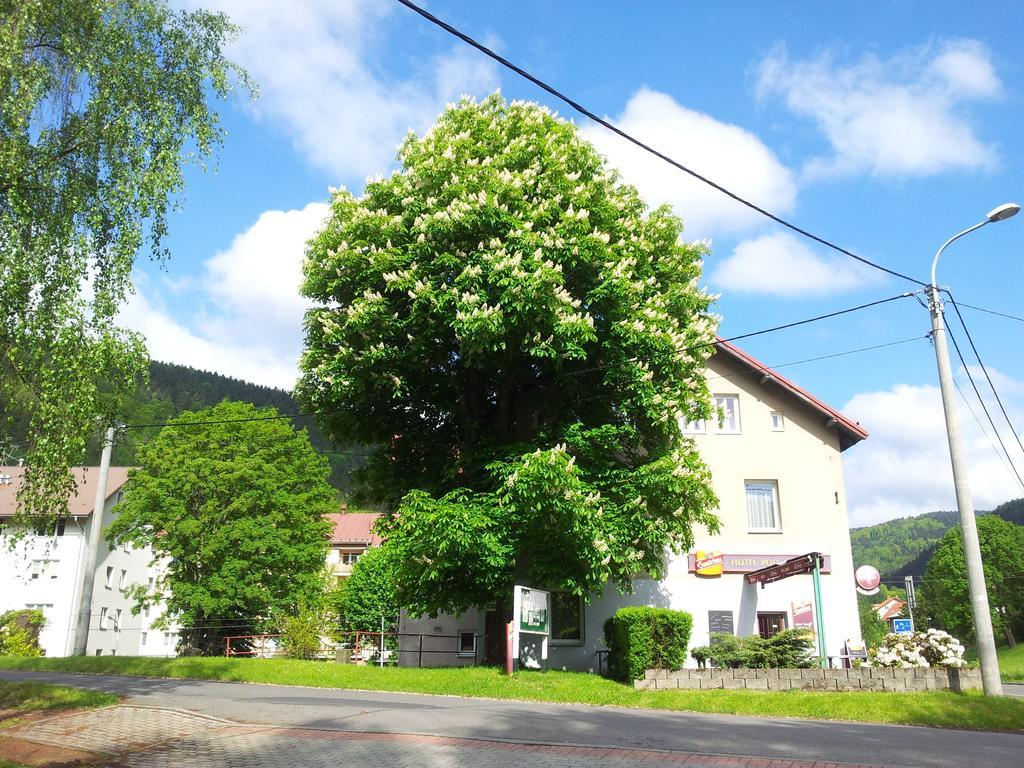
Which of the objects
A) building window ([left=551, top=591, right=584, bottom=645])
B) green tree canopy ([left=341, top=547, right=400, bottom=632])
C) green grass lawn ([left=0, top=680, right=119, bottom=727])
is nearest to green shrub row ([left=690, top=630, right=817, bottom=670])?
building window ([left=551, top=591, right=584, bottom=645])

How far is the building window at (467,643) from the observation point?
2755cm

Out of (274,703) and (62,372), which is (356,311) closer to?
(62,372)

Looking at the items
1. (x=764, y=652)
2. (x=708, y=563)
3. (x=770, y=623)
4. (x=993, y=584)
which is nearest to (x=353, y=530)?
(x=708, y=563)

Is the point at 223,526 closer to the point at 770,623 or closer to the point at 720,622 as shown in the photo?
the point at 720,622

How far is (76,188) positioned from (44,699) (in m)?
9.01

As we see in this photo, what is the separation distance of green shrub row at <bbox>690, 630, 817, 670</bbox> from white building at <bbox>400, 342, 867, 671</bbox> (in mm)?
5422

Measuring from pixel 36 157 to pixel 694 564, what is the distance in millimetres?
21018

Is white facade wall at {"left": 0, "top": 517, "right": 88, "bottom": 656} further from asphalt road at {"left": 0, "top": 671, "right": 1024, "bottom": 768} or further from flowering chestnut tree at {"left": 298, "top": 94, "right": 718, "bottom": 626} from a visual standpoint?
asphalt road at {"left": 0, "top": 671, "right": 1024, "bottom": 768}

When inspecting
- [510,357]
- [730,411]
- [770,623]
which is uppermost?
[730,411]

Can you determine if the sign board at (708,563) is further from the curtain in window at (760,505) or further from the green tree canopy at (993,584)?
the green tree canopy at (993,584)

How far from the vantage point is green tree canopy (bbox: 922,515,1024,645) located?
236 feet

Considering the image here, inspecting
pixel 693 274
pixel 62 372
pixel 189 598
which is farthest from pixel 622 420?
pixel 189 598

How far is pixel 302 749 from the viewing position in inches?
395

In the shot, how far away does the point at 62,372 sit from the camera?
12.4 metres
